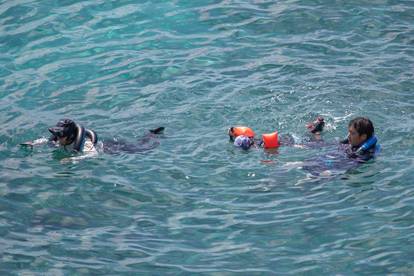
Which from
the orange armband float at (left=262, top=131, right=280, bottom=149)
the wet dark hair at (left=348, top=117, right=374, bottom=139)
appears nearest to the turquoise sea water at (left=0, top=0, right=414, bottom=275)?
the orange armband float at (left=262, top=131, right=280, bottom=149)

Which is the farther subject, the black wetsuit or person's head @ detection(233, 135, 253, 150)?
person's head @ detection(233, 135, 253, 150)

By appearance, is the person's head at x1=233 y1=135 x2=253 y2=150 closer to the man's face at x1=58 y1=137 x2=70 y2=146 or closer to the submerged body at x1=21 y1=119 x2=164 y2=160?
the submerged body at x1=21 y1=119 x2=164 y2=160

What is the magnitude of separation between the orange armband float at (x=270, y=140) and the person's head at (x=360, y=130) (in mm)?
1028

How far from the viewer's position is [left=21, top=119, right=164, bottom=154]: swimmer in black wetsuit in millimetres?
11117


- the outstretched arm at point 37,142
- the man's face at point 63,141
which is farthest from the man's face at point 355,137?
the outstretched arm at point 37,142

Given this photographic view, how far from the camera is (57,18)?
16344mm

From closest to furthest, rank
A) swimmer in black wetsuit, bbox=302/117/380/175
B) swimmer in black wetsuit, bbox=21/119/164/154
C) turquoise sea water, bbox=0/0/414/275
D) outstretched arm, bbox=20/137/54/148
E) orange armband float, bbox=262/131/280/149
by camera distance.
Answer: turquoise sea water, bbox=0/0/414/275
swimmer in black wetsuit, bbox=302/117/380/175
orange armband float, bbox=262/131/280/149
swimmer in black wetsuit, bbox=21/119/164/154
outstretched arm, bbox=20/137/54/148

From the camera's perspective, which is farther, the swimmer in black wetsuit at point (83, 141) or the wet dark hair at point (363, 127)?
the swimmer in black wetsuit at point (83, 141)

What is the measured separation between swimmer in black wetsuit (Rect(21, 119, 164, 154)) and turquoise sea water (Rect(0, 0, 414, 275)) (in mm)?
181

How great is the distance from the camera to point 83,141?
36.8ft

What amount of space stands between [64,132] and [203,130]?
2.11m

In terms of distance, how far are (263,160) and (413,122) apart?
2461 millimetres

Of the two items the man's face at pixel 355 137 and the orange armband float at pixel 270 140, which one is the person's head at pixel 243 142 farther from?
the man's face at pixel 355 137

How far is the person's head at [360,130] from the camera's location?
10.6m
